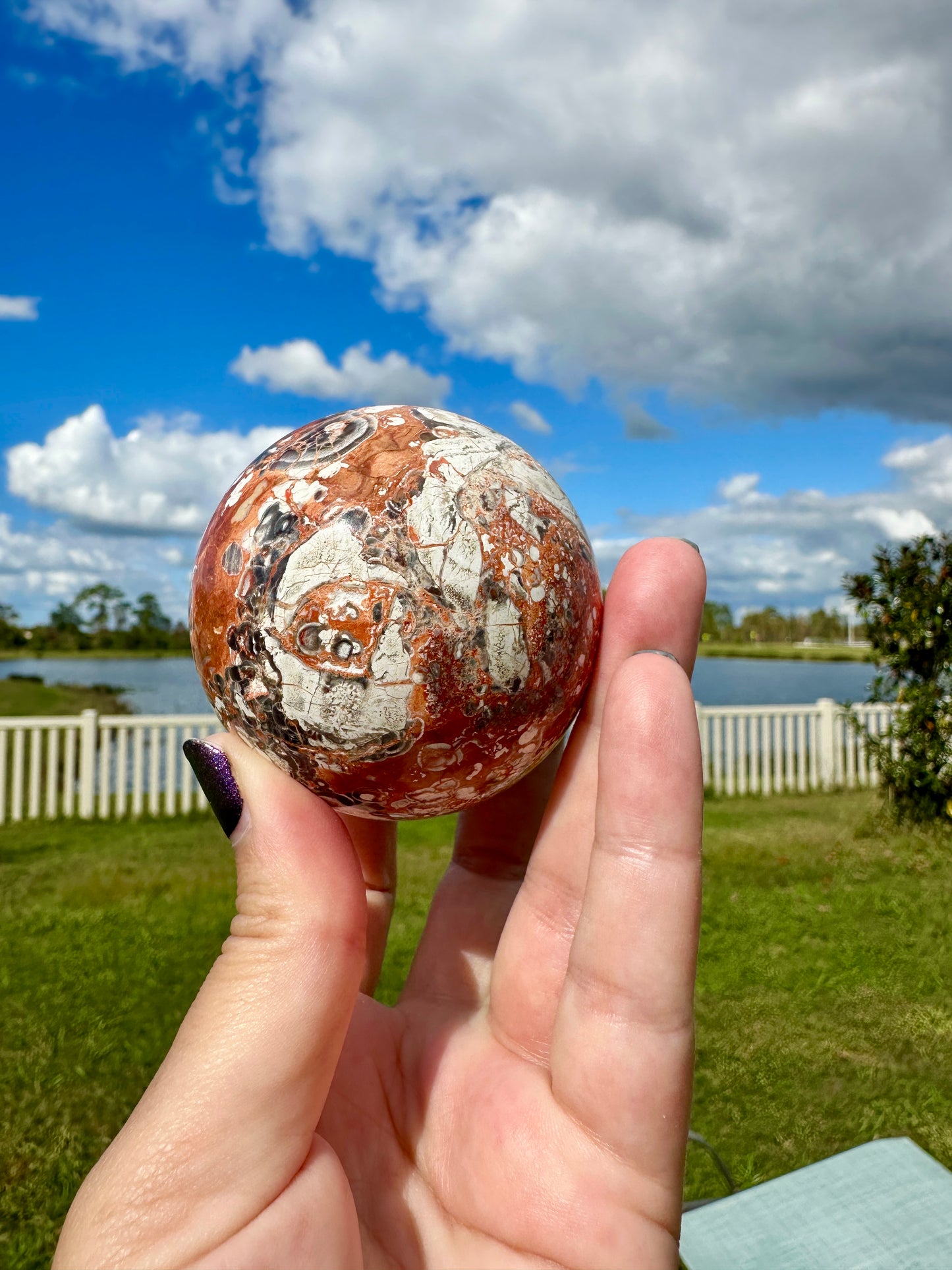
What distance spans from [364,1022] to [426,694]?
3.88ft

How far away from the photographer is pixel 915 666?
29.9ft

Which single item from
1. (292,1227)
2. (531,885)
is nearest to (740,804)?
(531,885)

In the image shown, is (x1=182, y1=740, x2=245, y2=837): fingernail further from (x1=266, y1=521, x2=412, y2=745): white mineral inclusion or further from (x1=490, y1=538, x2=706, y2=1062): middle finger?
(x1=490, y1=538, x2=706, y2=1062): middle finger

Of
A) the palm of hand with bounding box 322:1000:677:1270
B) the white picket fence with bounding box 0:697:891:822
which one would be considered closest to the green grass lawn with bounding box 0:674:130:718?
the white picket fence with bounding box 0:697:891:822

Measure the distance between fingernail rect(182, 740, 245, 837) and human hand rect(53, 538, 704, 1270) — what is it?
0.03 meters

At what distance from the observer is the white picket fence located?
10.6 m

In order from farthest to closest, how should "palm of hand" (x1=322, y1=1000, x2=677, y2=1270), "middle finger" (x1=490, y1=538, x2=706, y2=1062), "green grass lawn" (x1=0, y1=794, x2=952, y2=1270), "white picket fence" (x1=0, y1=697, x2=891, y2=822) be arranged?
"white picket fence" (x1=0, y1=697, x2=891, y2=822), "green grass lawn" (x1=0, y1=794, x2=952, y2=1270), "middle finger" (x1=490, y1=538, x2=706, y2=1062), "palm of hand" (x1=322, y1=1000, x2=677, y2=1270)

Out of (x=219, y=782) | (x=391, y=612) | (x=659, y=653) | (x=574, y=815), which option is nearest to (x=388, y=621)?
(x=391, y=612)

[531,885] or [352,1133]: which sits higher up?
[531,885]

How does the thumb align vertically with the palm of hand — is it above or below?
above

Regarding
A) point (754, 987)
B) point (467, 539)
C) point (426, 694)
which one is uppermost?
point (467, 539)

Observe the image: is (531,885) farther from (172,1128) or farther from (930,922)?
(930,922)

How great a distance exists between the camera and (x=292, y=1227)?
5.63 feet

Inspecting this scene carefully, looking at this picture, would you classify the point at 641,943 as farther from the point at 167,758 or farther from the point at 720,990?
the point at 167,758
